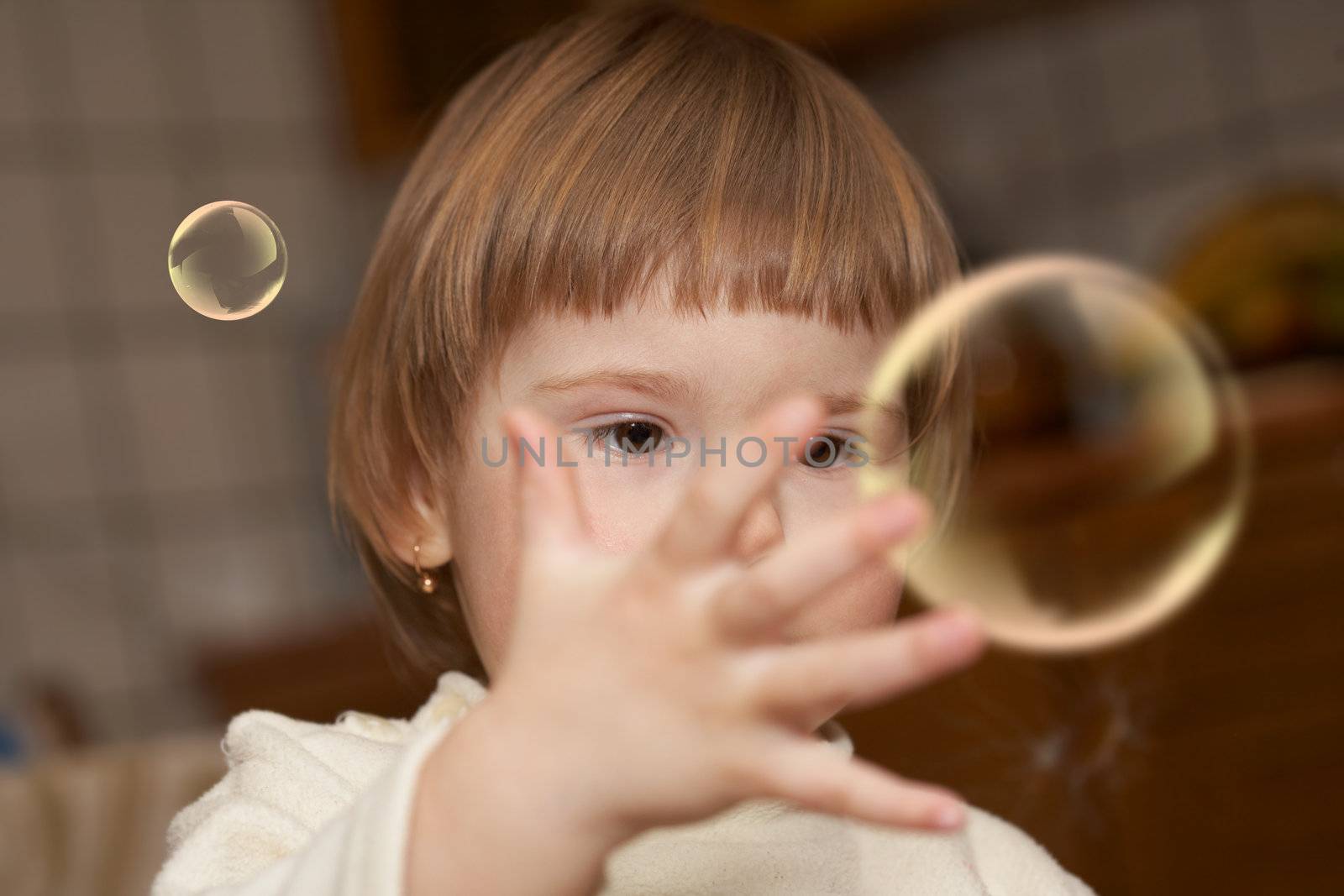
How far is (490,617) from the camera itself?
0.59 m

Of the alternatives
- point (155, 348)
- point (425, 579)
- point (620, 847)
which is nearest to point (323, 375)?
point (155, 348)

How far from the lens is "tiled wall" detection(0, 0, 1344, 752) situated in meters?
1.59

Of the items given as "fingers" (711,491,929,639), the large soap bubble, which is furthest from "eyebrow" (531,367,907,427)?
"fingers" (711,491,929,639)

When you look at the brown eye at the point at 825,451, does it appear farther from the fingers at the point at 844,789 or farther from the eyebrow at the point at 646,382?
the fingers at the point at 844,789

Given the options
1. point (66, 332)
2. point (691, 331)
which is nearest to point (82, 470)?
point (66, 332)

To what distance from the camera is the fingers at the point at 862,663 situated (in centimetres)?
31

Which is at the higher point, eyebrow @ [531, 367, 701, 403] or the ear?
eyebrow @ [531, 367, 701, 403]

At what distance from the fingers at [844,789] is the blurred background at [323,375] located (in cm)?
48

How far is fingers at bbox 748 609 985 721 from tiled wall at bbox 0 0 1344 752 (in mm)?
1367

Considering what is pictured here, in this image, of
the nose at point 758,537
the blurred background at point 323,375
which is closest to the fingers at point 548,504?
the nose at point 758,537

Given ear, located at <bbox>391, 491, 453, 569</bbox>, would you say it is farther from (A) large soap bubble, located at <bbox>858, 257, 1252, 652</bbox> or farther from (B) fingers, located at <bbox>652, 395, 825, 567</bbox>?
(B) fingers, located at <bbox>652, 395, 825, 567</bbox>

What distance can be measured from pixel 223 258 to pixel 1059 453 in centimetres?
77

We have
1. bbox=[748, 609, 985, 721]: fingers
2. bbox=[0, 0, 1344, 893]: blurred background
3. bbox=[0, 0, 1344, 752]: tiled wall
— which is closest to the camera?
bbox=[748, 609, 985, 721]: fingers

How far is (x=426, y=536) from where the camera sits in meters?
0.64
